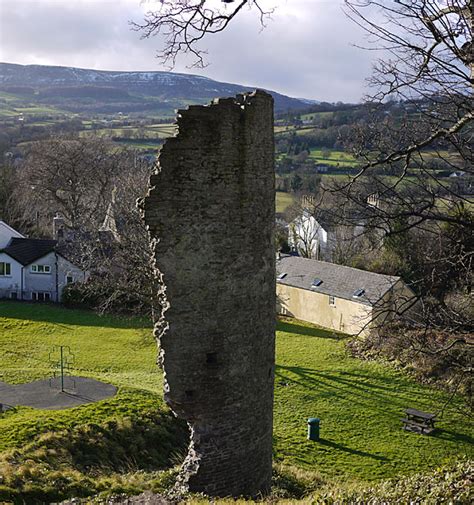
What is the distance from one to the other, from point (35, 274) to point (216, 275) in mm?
26111

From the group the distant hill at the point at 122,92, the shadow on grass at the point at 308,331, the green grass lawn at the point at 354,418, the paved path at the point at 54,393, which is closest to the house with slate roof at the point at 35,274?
the shadow on grass at the point at 308,331

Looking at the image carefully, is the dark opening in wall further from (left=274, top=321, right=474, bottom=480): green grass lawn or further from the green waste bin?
the green waste bin

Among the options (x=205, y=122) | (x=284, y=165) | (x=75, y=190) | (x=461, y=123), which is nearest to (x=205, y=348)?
(x=205, y=122)

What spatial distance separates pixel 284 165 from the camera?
62.6 metres

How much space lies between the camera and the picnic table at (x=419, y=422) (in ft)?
57.6

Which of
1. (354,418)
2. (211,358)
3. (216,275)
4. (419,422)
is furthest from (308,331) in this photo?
(216,275)

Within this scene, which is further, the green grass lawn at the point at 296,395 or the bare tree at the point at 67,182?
the bare tree at the point at 67,182

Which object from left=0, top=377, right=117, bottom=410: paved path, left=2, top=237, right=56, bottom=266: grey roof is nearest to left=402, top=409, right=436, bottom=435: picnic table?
left=0, top=377, right=117, bottom=410: paved path

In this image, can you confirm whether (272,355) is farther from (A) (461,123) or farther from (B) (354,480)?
(B) (354,480)

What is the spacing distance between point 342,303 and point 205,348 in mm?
22403

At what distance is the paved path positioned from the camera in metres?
15.7

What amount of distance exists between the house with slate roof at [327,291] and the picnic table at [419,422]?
1007cm

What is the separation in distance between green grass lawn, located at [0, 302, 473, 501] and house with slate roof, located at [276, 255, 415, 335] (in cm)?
156

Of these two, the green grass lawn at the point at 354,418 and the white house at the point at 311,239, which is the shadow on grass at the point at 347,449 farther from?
the white house at the point at 311,239
